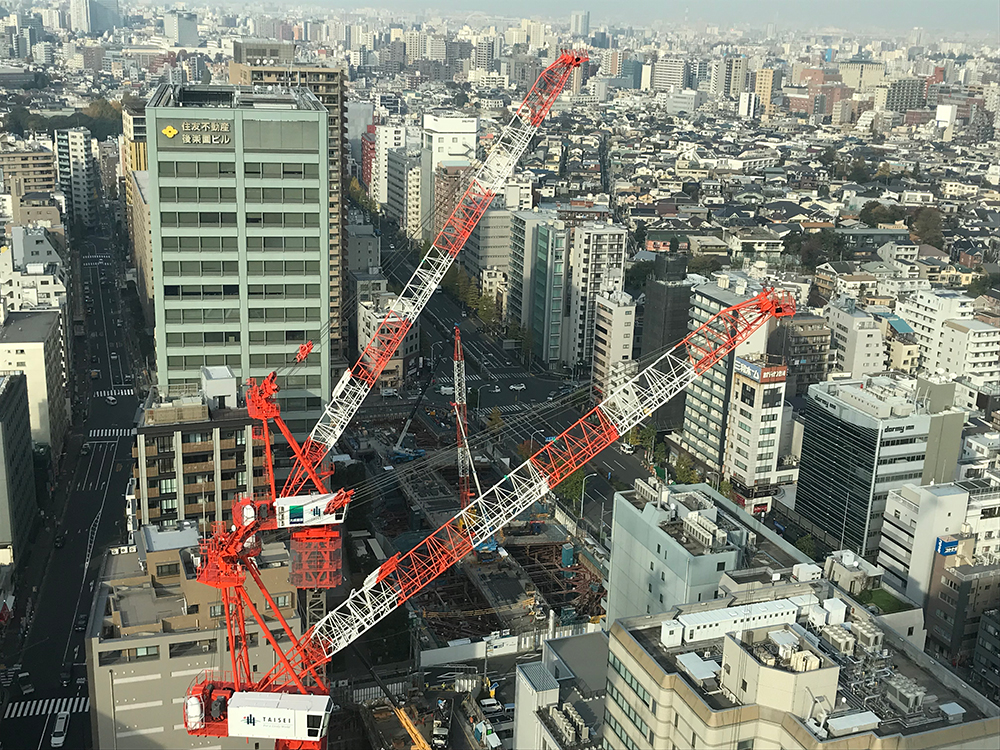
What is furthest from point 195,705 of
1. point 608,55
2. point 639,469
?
point 608,55

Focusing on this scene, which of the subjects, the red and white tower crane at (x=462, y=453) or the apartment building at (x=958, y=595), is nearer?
the apartment building at (x=958, y=595)

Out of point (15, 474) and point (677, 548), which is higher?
point (677, 548)

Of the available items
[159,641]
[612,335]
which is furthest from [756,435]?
[159,641]

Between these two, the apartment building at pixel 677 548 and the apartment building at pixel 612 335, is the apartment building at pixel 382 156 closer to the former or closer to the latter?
the apartment building at pixel 612 335

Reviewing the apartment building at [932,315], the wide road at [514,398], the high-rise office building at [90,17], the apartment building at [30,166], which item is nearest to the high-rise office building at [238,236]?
the wide road at [514,398]

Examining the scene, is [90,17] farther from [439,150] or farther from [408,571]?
[408,571]

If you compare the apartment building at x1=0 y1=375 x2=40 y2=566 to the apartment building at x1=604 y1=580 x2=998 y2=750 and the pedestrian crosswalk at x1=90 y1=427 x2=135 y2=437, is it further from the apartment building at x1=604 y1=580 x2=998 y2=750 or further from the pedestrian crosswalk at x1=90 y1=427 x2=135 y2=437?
the apartment building at x1=604 y1=580 x2=998 y2=750

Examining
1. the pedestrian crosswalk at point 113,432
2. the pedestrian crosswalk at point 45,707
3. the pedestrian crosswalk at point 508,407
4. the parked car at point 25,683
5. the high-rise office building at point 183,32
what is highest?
the high-rise office building at point 183,32

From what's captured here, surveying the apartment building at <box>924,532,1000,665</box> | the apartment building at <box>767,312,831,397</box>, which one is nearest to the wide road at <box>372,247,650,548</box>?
the apartment building at <box>767,312,831,397</box>
